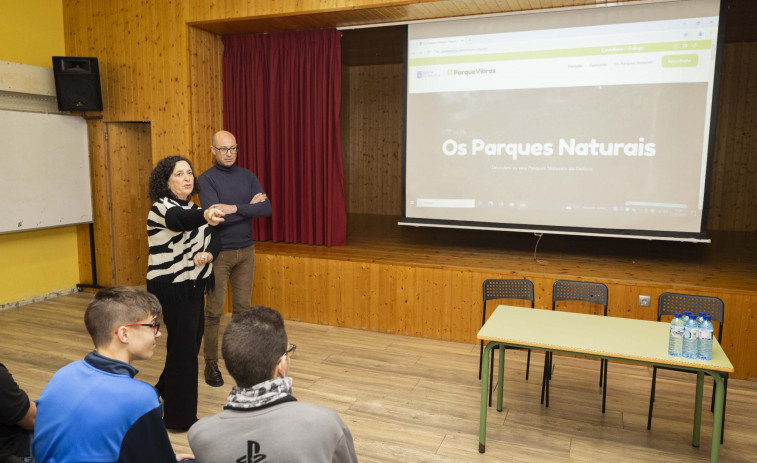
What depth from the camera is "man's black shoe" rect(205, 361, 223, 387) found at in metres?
3.98

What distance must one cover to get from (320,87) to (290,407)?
4715mm

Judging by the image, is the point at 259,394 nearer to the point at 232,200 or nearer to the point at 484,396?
the point at 484,396

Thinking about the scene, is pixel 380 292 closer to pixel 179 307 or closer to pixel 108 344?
pixel 179 307

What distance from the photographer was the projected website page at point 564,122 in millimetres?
4570

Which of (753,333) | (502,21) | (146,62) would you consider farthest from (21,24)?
(753,333)

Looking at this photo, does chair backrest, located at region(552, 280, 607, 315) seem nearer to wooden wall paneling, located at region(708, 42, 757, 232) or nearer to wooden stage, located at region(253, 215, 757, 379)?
wooden stage, located at region(253, 215, 757, 379)

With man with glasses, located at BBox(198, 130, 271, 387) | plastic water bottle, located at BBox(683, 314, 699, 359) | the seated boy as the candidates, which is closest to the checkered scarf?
the seated boy

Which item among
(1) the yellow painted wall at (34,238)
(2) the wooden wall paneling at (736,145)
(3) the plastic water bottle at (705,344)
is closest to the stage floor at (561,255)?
(2) the wooden wall paneling at (736,145)

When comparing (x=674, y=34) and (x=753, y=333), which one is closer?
(x=753, y=333)

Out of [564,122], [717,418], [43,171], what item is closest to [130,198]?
[43,171]

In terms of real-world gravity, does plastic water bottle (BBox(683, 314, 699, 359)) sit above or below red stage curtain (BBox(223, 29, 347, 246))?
below

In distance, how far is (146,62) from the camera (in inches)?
231

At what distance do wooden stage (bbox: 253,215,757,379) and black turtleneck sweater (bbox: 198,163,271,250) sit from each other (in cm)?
131

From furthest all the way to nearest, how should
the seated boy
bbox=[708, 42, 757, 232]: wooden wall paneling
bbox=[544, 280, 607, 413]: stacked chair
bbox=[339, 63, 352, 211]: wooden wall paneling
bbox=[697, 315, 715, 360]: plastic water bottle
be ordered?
bbox=[339, 63, 352, 211]: wooden wall paneling < bbox=[708, 42, 757, 232]: wooden wall paneling < bbox=[544, 280, 607, 413]: stacked chair < bbox=[697, 315, 715, 360]: plastic water bottle < the seated boy
